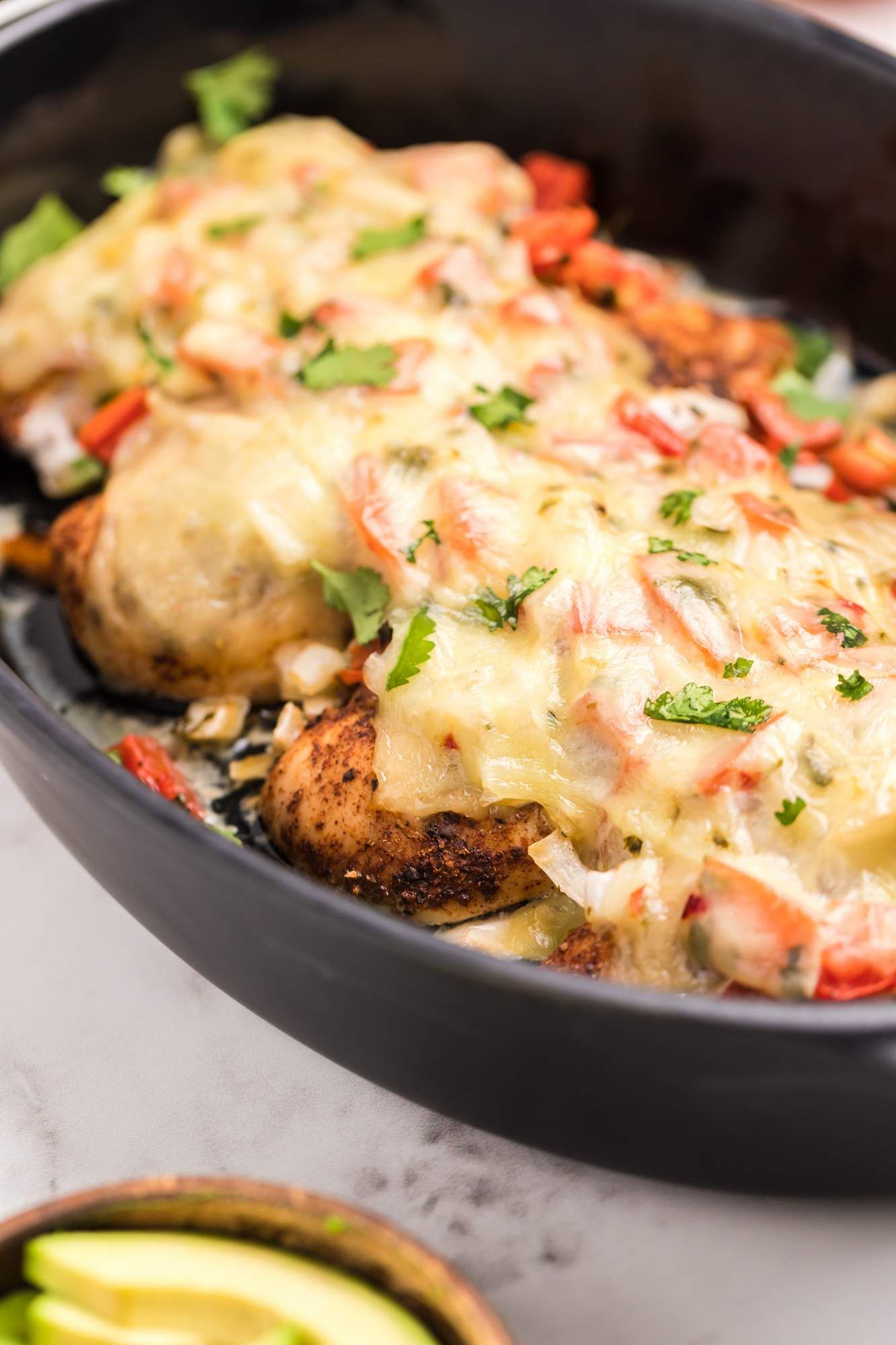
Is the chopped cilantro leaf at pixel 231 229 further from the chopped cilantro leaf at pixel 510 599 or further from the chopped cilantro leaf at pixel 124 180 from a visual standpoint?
the chopped cilantro leaf at pixel 510 599

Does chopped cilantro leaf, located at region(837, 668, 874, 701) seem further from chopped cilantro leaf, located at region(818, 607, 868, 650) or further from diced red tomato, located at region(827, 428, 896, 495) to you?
diced red tomato, located at region(827, 428, 896, 495)

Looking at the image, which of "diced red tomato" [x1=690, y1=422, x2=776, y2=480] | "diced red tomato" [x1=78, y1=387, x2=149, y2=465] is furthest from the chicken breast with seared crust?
"diced red tomato" [x1=78, y1=387, x2=149, y2=465]

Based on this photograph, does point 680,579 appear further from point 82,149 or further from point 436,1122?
point 82,149

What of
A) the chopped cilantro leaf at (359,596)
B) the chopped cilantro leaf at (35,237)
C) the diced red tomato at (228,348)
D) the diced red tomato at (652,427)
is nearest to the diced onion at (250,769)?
the chopped cilantro leaf at (359,596)

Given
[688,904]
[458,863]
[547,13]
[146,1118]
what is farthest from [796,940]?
[547,13]

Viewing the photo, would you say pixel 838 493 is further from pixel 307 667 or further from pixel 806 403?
pixel 307 667
